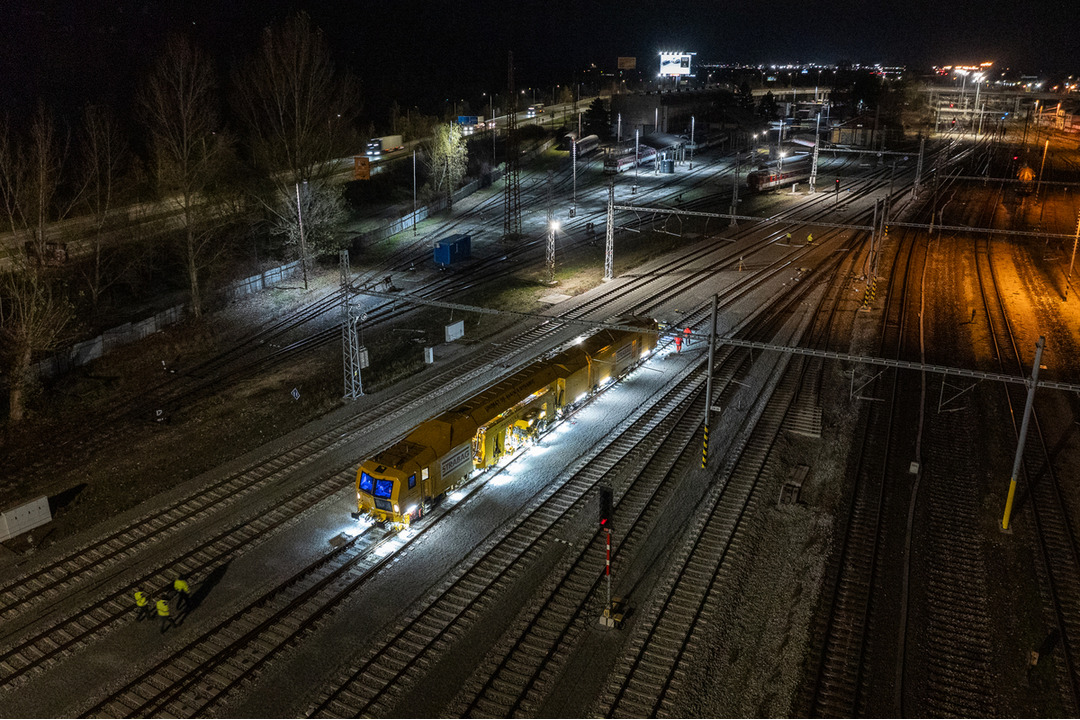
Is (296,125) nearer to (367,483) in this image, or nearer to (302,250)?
(302,250)

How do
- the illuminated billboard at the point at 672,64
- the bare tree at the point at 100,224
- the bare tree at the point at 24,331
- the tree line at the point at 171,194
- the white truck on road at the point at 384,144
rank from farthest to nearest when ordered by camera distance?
the illuminated billboard at the point at 672,64
the white truck on road at the point at 384,144
the bare tree at the point at 100,224
the tree line at the point at 171,194
the bare tree at the point at 24,331

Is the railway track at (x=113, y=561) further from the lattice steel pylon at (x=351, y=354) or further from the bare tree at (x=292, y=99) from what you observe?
the bare tree at (x=292, y=99)

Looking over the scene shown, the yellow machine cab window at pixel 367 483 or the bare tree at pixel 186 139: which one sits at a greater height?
the bare tree at pixel 186 139

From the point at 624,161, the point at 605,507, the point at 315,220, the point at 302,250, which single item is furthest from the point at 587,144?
the point at 605,507

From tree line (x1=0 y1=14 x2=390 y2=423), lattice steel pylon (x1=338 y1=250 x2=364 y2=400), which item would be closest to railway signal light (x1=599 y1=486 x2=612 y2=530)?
lattice steel pylon (x1=338 y1=250 x2=364 y2=400)

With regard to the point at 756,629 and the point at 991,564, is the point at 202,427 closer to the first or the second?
the point at 756,629

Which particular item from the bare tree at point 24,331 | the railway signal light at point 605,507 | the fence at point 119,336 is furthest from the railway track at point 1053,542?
the fence at point 119,336

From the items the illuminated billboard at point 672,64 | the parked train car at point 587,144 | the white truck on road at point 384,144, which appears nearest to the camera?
the white truck on road at point 384,144

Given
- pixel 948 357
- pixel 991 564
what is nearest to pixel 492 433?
pixel 991 564
